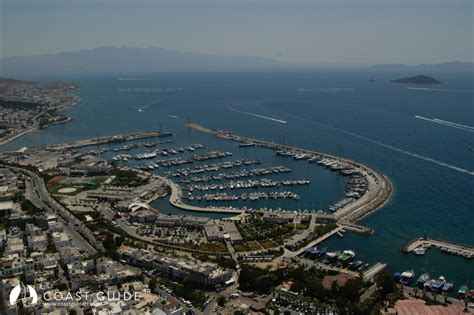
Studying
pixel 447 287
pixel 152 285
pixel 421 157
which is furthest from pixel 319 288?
pixel 421 157

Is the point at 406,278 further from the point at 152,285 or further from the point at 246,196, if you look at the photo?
the point at 246,196

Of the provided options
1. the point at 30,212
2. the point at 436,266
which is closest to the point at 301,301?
the point at 436,266

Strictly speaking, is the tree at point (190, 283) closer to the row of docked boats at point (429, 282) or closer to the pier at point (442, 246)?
the row of docked boats at point (429, 282)

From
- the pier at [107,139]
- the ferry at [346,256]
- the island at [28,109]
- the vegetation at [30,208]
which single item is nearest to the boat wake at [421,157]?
the ferry at [346,256]

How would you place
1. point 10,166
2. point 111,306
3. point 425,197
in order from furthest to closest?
point 10,166 → point 425,197 → point 111,306

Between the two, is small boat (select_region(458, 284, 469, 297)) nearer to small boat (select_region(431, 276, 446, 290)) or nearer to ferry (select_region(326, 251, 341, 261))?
small boat (select_region(431, 276, 446, 290))

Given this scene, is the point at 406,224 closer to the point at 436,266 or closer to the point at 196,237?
the point at 436,266

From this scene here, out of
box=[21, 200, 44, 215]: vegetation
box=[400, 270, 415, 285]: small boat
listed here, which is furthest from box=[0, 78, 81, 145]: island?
box=[400, 270, 415, 285]: small boat

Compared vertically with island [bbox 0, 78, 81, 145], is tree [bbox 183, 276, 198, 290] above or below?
below
